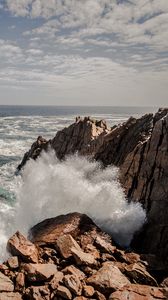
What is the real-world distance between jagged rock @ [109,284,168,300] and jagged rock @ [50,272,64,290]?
Answer: 2.51 meters

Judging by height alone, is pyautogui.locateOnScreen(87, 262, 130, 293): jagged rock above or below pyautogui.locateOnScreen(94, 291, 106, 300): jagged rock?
above

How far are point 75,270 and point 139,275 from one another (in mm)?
3206

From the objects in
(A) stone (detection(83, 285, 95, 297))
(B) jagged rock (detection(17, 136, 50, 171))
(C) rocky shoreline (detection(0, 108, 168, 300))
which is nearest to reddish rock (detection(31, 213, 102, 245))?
(C) rocky shoreline (detection(0, 108, 168, 300))

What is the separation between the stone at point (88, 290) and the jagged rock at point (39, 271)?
1860 millimetres

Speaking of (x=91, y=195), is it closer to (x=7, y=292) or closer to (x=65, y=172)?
(x=65, y=172)

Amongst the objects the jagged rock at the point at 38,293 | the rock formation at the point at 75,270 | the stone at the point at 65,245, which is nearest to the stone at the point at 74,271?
Result: the rock formation at the point at 75,270

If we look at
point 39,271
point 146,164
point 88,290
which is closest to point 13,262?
point 39,271

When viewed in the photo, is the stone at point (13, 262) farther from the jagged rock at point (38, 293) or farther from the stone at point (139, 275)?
the stone at point (139, 275)

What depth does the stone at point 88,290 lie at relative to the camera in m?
13.3

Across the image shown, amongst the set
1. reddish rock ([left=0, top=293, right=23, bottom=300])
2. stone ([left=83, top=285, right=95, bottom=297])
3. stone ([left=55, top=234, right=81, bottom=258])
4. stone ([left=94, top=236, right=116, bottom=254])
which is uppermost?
stone ([left=55, top=234, right=81, bottom=258])

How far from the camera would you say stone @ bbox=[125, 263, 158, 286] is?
1487 centimetres

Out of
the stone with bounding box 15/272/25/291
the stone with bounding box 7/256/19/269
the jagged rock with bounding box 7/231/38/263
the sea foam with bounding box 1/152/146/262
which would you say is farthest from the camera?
the sea foam with bounding box 1/152/146/262

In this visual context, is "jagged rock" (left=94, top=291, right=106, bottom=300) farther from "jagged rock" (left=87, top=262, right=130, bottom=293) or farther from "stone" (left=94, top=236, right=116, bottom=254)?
"stone" (left=94, top=236, right=116, bottom=254)

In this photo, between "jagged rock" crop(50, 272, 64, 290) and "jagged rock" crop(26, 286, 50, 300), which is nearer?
"jagged rock" crop(26, 286, 50, 300)
